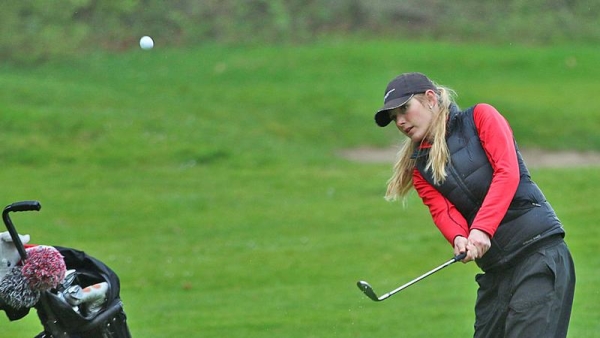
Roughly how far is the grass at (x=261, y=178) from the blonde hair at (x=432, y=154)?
3.26 meters

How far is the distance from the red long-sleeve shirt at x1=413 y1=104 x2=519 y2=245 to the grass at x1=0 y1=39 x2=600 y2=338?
3.44 m

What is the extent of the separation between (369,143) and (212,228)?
8.32 metres

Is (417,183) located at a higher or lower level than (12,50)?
higher

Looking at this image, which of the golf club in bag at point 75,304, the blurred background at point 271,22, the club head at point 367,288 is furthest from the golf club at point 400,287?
the blurred background at point 271,22

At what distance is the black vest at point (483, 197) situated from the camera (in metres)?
5.38

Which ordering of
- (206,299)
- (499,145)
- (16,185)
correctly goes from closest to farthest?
(499,145) < (206,299) < (16,185)

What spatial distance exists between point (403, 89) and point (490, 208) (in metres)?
0.72

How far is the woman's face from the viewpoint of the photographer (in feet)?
18.1

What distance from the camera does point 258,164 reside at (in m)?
21.0

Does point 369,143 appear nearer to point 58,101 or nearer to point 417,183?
point 58,101

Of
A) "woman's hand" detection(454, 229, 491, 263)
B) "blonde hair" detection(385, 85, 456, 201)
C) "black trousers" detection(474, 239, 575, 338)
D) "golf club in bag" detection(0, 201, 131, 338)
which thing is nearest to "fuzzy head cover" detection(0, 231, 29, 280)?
"golf club in bag" detection(0, 201, 131, 338)

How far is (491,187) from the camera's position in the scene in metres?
5.31

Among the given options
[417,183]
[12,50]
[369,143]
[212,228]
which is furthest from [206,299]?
[12,50]

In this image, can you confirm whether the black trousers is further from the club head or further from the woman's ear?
the woman's ear
